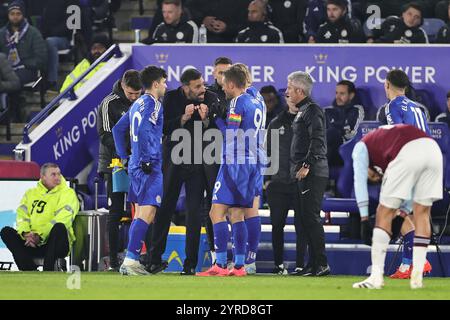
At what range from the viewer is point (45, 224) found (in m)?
15.1

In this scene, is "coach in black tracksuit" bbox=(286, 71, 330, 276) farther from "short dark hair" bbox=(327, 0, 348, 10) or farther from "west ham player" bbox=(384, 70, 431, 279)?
"short dark hair" bbox=(327, 0, 348, 10)

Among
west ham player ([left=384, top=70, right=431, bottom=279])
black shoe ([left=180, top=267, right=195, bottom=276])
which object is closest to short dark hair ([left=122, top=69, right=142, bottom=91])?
black shoe ([left=180, top=267, right=195, bottom=276])

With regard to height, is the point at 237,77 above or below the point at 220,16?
below

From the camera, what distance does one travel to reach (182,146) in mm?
14305

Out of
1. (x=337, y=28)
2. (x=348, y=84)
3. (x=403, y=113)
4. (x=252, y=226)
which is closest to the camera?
(x=403, y=113)

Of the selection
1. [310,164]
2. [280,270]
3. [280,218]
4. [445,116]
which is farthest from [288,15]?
[310,164]

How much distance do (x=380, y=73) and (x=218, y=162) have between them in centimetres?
451

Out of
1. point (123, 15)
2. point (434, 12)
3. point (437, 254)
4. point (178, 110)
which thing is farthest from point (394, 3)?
point (178, 110)

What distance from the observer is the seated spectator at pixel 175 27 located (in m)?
19.0

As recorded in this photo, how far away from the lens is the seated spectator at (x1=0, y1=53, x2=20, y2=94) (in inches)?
773

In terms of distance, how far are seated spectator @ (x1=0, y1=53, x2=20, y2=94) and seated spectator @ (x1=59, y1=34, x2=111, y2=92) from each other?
679mm

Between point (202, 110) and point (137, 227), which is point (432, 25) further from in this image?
point (137, 227)

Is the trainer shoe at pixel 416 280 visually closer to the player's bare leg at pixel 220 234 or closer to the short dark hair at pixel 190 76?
the player's bare leg at pixel 220 234

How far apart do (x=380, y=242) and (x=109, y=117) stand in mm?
4756
